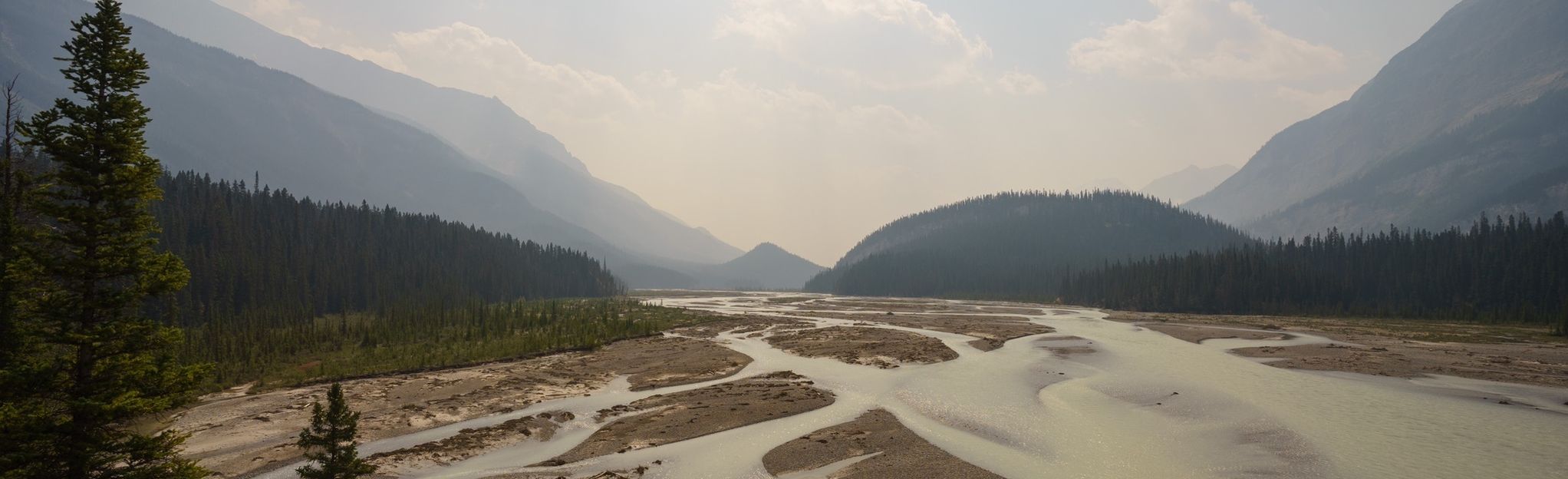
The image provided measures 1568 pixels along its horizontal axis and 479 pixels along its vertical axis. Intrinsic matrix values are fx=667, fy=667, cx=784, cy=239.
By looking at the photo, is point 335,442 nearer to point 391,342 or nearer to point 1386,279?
point 391,342

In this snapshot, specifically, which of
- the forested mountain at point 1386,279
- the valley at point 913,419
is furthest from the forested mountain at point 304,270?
the forested mountain at point 1386,279

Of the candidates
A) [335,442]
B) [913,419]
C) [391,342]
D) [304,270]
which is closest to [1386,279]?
[913,419]

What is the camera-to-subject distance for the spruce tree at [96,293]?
11.9m

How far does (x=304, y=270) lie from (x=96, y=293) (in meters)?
89.9

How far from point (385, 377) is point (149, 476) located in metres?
24.4

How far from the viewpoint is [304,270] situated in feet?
287

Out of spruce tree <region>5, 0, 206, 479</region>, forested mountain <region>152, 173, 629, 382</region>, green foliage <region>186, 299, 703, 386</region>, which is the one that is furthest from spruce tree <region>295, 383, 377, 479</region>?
green foliage <region>186, 299, 703, 386</region>

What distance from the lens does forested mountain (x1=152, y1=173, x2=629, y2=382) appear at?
50.2 meters

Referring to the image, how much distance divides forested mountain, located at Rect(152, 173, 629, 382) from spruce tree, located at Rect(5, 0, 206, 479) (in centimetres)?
1910

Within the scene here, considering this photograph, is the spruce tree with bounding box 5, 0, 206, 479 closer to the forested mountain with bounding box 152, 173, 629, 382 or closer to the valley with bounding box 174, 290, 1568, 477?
the valley with bounding box 174, 290, 1568, 477

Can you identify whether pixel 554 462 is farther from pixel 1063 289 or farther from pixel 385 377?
pixel 1063 289

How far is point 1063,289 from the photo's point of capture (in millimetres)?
163125

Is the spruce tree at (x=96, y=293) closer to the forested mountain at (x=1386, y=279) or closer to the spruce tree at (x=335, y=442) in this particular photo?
the spruce tree at (x=335, y=442)

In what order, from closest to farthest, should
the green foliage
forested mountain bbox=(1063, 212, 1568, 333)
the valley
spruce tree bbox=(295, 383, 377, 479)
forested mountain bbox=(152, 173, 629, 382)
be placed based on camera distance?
spruce tree bbox=(295, 383, 377, 479), the valley, the green foliage, forested mountain bbox=(152, 173, 629, 382), forested mountain bbox=(1063, 212, 1568, 333)
